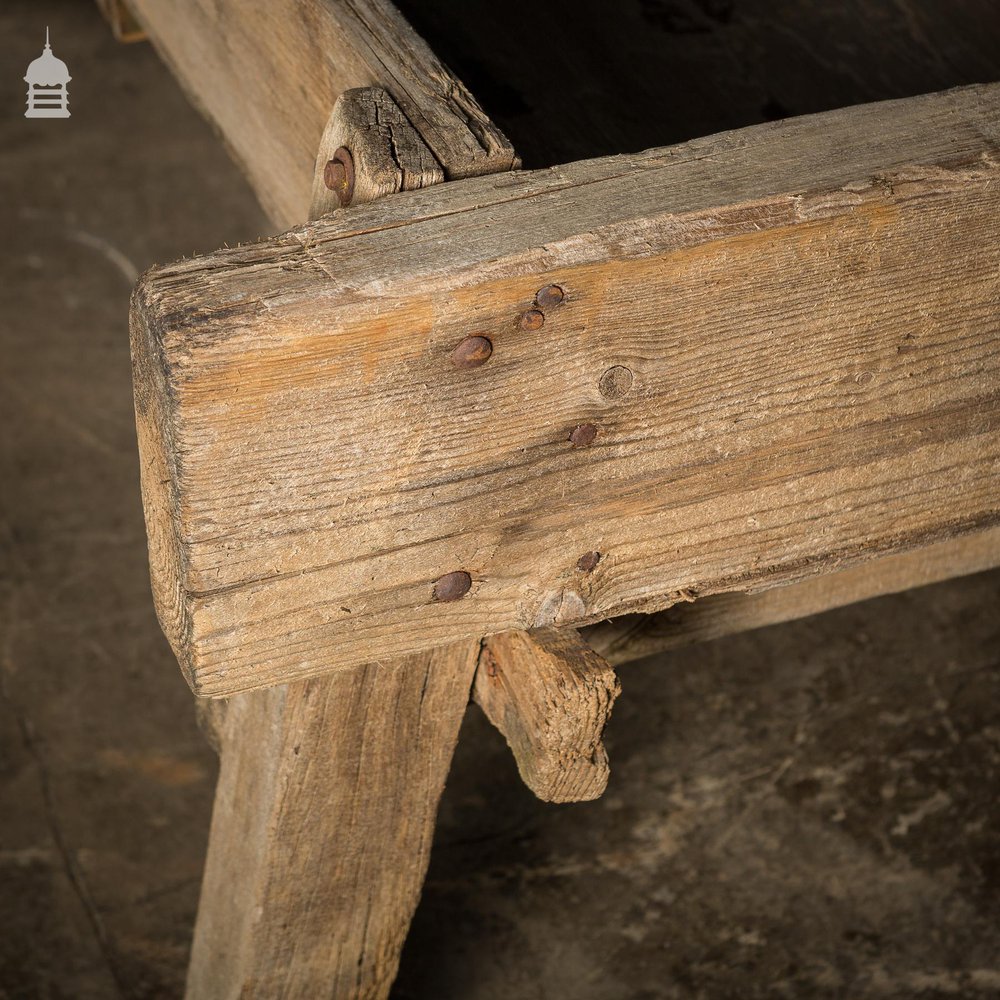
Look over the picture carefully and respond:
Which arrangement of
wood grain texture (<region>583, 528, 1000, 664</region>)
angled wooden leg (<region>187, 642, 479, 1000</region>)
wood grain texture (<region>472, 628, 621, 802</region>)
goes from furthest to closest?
wood grain texture (<region>583, 528, 1000, 664</region>), angled wooden leg (<region>187, 642, 479, 1000</region>), wood grain texture (<region>472, 628, 621, 802</region>)

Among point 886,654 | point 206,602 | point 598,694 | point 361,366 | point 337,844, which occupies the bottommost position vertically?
point 886,654

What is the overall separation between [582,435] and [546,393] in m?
0.05

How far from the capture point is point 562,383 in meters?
1.02

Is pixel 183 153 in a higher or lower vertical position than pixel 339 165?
lower

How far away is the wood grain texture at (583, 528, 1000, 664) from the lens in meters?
1.56

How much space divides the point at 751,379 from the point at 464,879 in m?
1.47

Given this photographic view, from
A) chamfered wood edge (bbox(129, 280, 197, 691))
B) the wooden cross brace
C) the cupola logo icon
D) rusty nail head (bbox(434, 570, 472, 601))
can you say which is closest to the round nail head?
the wooden cross brace

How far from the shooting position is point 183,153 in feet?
13.6

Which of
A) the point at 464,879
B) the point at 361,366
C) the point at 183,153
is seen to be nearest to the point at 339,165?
the point at 361,366

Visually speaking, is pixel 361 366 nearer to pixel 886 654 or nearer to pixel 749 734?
pixel 749 734

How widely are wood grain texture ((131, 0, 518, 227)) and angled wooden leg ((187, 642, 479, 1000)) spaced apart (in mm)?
482

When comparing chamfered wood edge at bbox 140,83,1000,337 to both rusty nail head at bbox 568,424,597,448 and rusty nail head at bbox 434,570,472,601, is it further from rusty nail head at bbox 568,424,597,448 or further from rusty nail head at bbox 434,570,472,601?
rusty nail head at bbox 434,570,472,601

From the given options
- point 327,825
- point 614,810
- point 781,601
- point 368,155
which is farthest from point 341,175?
point 614,810

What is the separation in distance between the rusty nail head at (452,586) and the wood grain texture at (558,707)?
0.14m
